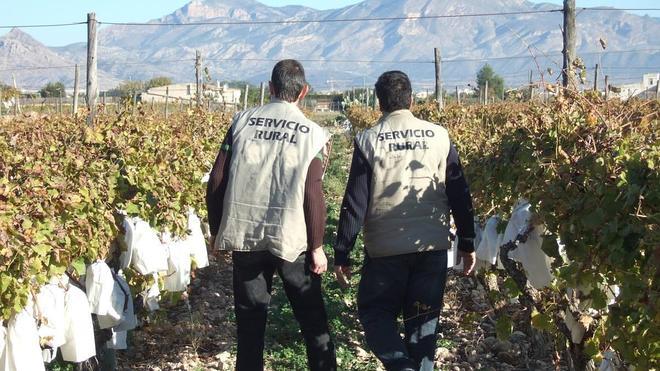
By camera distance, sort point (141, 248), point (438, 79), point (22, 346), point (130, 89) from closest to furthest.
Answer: point (22, 346) → point (141, 248) → point (130, 89) → point (438, 79)

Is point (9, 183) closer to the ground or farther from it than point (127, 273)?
farther from it

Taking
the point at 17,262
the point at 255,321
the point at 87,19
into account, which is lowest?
the point at 255,321

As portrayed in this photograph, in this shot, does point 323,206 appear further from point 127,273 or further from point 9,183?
point 127,273

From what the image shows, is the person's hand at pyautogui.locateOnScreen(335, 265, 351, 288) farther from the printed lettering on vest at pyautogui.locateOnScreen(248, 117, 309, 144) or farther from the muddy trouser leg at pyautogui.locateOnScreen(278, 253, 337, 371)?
the printed lettering on vest at pyautogui.locateOnScreen(248, 117, 309, 144)

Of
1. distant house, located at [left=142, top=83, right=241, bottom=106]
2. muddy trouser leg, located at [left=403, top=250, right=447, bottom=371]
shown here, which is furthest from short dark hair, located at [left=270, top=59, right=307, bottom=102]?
distant house, located at [left=142, top=83, right=241, bottom=106]

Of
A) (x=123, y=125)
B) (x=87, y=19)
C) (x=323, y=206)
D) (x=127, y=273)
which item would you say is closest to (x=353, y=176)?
(x=323, y=206)

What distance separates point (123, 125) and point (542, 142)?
3312 millimetres

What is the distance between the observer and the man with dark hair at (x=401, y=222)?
457 cm

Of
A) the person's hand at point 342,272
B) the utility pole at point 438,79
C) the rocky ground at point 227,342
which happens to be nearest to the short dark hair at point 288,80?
the person's hand at point 342,272

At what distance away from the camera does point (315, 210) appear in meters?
4.52

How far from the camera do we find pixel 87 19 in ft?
46.6

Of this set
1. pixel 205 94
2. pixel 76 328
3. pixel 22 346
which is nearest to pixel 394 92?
pixel 76 328

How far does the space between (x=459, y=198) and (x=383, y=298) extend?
64 centimetres

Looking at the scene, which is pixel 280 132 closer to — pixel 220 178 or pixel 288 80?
pixel 288 80
